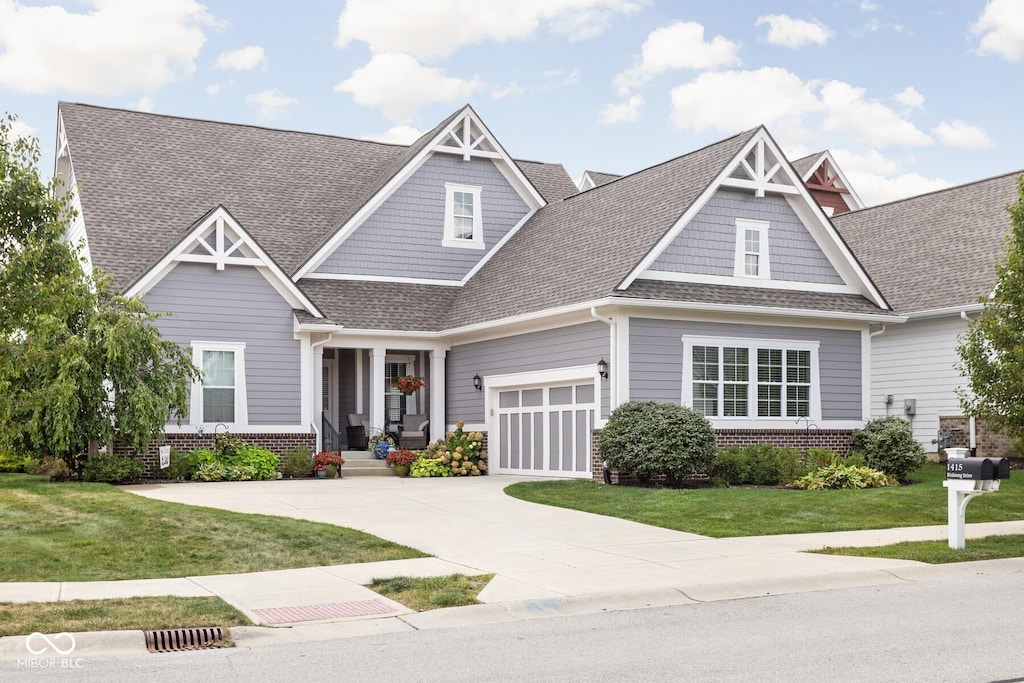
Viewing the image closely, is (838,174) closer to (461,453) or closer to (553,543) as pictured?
(461,453)

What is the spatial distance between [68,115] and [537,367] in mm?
14411

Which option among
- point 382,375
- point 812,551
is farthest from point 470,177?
point 812,551

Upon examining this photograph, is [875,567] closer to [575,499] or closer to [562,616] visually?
[562,616]

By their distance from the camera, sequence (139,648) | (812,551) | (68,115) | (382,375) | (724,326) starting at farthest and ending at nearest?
(68,115) < (382,375) < (724,326) < (812,551) < (139,648)

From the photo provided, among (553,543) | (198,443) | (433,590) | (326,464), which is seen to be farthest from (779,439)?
(433,590)

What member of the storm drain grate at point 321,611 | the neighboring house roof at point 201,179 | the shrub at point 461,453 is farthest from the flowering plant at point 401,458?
the storm drain grate at point 321,611

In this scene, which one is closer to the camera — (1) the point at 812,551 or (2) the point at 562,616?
(2) the point at 562,616

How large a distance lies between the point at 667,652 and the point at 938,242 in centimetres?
2497

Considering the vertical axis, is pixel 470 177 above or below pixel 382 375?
above

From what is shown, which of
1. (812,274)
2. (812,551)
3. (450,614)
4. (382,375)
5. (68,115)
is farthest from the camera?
(68,115)

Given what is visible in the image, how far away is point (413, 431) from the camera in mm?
28453

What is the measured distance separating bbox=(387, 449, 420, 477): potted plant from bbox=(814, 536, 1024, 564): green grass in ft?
43.2

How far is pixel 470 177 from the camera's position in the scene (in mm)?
30016

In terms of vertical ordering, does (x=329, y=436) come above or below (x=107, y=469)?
above
